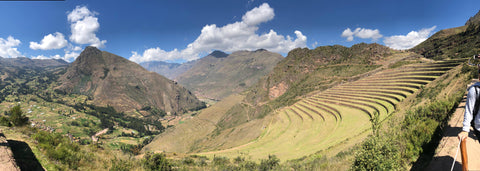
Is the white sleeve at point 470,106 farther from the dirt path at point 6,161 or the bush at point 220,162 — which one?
the bush at point 220,162

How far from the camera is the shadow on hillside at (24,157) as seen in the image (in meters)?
8.10

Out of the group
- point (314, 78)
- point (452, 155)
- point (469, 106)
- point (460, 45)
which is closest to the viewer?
point (469, 106)

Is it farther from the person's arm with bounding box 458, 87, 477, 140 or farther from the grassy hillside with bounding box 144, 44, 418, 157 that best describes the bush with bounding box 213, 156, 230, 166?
the grassy hillside with bounding box 144, 44, 418, 157

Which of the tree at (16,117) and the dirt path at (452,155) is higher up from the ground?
the tree at (16,117)

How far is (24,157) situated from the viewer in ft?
30.5

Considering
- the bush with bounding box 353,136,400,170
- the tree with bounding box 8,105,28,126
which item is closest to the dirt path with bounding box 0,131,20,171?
the bush with bounding box 353,136,400,170

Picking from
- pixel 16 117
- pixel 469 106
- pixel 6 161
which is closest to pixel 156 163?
pixel 6 161

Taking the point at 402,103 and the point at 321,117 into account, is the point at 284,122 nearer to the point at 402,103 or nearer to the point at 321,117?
the point at 321,117

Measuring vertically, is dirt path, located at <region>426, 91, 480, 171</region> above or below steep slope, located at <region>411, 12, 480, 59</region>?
below

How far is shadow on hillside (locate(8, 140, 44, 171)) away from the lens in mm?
8102

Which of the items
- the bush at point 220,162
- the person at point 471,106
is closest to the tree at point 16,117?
the bush at point 220,162

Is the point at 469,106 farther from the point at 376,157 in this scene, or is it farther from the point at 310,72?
the point at 310,72

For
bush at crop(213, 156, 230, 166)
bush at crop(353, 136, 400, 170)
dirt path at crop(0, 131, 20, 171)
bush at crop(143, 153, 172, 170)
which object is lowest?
bush at crop(213, 156, 230, 166)

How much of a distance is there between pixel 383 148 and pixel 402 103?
2512 cm
